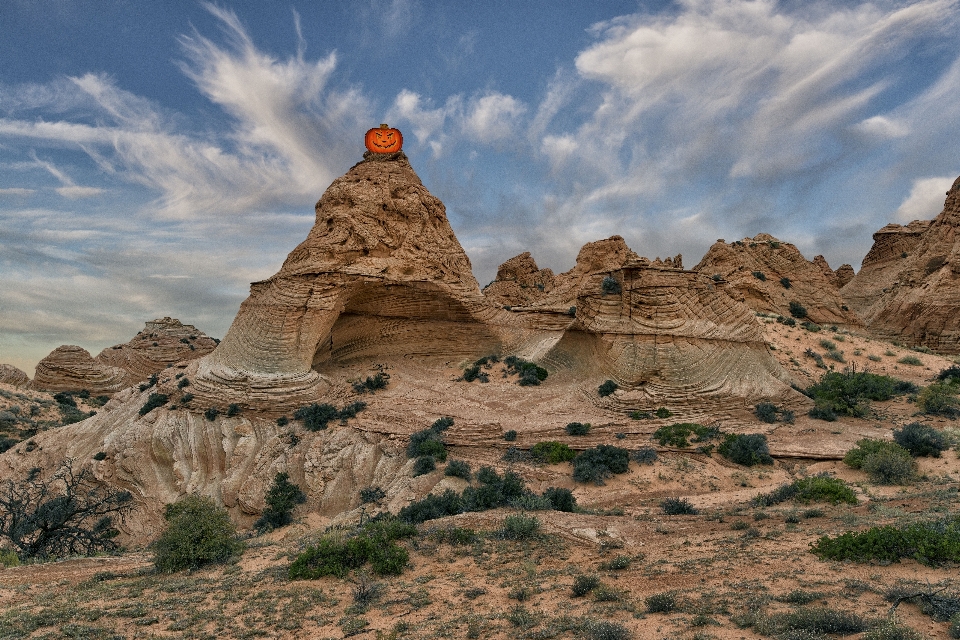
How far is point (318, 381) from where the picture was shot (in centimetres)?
2269

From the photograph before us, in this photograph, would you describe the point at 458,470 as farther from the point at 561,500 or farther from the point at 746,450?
the point at 746,450

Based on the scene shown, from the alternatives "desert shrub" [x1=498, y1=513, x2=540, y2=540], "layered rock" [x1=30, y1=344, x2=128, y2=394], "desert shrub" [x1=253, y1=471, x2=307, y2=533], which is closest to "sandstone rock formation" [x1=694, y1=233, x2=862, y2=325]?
"desert shrub" [x1=498, y1=513, x2=540, y2=540]

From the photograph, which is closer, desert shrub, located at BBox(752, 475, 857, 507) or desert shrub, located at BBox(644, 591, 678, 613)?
desert shrub, located at BBox(644, 591, 678, 613)

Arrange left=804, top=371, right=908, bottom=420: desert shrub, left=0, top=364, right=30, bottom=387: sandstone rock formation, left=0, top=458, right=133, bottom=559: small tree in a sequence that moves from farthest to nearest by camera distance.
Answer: left=0, top=364, right=30, bottom=387: sandstone rock formation → left=804, top=371, right=908, bottom=420: desert shrub → left=0, top=458, right=133, bottom=559: small tree

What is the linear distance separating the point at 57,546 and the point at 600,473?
1724cm

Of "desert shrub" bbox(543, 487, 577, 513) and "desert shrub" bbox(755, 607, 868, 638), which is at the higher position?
"desert shrub" bbox(755, 607, 868, 638)

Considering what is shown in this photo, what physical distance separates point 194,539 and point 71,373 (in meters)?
49.0

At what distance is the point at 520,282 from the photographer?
5088 centimetres

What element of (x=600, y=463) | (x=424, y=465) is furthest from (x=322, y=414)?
(x=600, y=463)

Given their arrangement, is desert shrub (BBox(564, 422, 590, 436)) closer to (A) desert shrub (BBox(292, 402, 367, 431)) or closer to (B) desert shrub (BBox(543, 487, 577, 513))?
(B) desert shrub (BBox(543, 487, 577, 513))

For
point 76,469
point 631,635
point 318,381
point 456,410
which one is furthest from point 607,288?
point 76,469

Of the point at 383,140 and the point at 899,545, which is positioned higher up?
the point at 383,140

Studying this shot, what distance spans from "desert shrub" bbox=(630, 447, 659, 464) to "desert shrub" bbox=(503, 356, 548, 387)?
8905mm

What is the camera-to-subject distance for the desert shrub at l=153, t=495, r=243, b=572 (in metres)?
9.81
